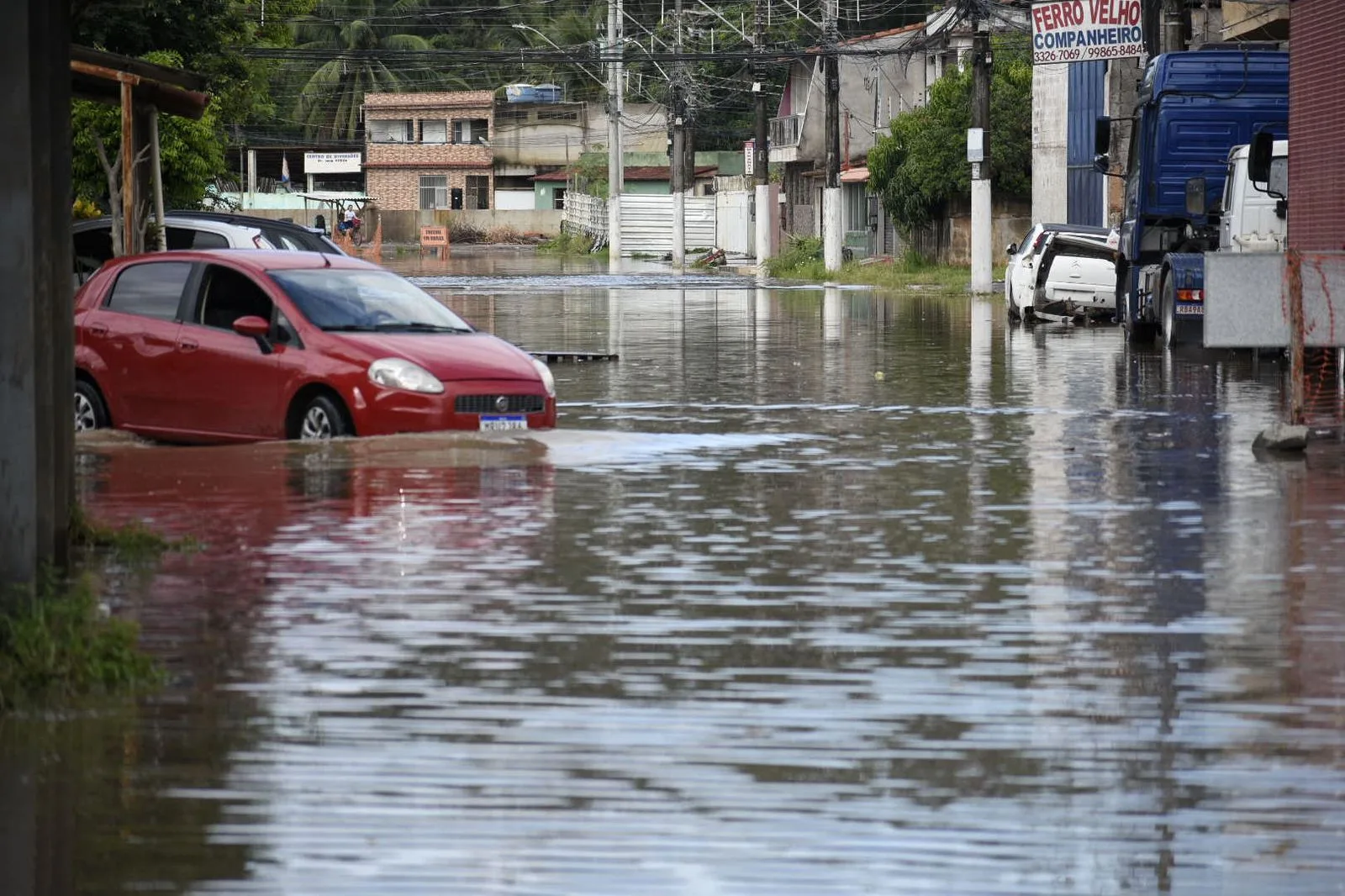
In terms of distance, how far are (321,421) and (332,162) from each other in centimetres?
10133

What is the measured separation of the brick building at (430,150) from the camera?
116 m

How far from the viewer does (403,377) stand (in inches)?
615

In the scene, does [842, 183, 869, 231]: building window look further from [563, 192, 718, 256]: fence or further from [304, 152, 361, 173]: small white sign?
[304, 152, 361, 173]: small white sign

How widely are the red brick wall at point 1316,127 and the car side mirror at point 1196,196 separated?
2744 millimetres

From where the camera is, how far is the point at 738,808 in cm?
653

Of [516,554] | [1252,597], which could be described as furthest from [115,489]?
[1252,597]

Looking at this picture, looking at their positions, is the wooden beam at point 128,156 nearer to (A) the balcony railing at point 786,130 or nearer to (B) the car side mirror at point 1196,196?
(B) the car side mirror at point 1196,196

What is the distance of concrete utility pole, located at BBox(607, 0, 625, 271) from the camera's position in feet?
262

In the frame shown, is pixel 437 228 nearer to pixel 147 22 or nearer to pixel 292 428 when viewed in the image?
pixel 147 22

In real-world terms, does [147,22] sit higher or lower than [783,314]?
higher

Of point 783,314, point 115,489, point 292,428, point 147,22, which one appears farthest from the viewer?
point 783,314

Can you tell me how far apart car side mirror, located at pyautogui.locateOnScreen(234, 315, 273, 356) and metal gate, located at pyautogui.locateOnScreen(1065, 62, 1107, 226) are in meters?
38.3

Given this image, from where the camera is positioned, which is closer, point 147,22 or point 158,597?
point 158,597

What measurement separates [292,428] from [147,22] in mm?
20186
